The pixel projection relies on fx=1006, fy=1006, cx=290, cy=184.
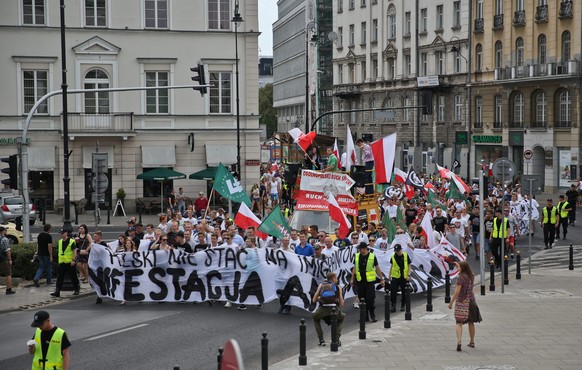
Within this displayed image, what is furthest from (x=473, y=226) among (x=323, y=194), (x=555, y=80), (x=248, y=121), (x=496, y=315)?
(x=555, y=80)

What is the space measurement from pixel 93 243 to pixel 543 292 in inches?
394

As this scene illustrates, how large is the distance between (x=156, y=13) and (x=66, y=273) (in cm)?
2545

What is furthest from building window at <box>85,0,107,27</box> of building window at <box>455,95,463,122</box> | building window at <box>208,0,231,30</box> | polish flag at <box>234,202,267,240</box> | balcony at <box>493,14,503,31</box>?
building window at <box>455,95,463,122</box>

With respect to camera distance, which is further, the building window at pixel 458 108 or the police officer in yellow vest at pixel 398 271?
the building window at pixel 458 108

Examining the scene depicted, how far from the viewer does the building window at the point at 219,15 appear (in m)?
46.6

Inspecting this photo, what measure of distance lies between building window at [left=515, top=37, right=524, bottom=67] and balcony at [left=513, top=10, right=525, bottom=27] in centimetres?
94

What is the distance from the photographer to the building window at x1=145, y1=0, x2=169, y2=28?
4594 cm

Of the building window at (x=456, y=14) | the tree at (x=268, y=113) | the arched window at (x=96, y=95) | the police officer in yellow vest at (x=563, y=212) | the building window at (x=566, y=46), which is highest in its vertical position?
the building window at (x=456, y=14)

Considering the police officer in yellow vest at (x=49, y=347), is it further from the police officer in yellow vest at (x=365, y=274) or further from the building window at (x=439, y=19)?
the building window at (x=439, y=19)

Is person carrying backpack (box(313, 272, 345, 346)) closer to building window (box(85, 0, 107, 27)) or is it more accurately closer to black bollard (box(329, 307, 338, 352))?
black bollard (box(329, 307, 338, 352))

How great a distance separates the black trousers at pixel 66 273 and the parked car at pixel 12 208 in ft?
55.6

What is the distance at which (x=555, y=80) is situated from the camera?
59312 mm

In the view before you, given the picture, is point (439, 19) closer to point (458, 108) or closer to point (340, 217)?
point (458, 108)

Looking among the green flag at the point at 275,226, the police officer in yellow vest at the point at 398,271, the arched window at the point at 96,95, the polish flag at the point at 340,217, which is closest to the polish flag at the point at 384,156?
the polish flag at the point at 340,217
